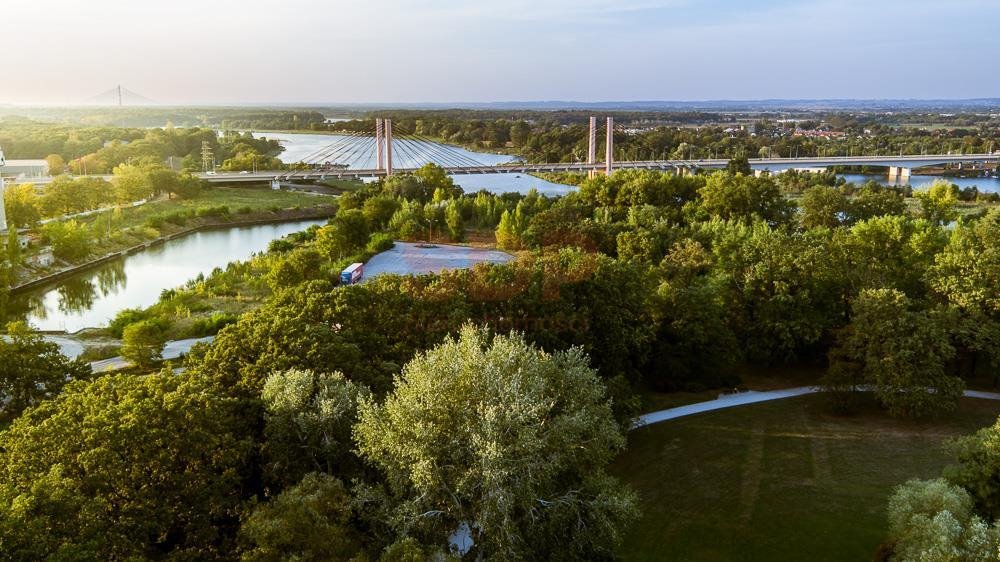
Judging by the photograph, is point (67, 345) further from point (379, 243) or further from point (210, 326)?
point (379, 243)

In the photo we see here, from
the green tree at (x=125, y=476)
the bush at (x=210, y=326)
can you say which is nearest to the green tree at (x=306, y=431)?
the green tree at (x=125, y=476)

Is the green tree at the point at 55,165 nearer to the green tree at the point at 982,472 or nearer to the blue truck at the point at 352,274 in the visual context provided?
the blue truck at the point at 352,274

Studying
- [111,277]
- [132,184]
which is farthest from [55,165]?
[111,277]

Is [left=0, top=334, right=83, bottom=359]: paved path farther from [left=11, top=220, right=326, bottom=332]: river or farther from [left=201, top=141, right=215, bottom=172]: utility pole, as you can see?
[left=201, top=141, right=215, bottom=172]: utility pole

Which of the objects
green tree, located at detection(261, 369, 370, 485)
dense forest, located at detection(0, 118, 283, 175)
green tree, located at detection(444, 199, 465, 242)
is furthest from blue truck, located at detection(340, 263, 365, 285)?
dense forest, located at detection(0, 118, 283, 175)

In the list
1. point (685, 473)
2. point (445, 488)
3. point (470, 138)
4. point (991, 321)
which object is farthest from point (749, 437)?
point (470, 138)

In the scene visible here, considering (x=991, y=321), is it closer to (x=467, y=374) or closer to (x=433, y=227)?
(x=467, y=374)
